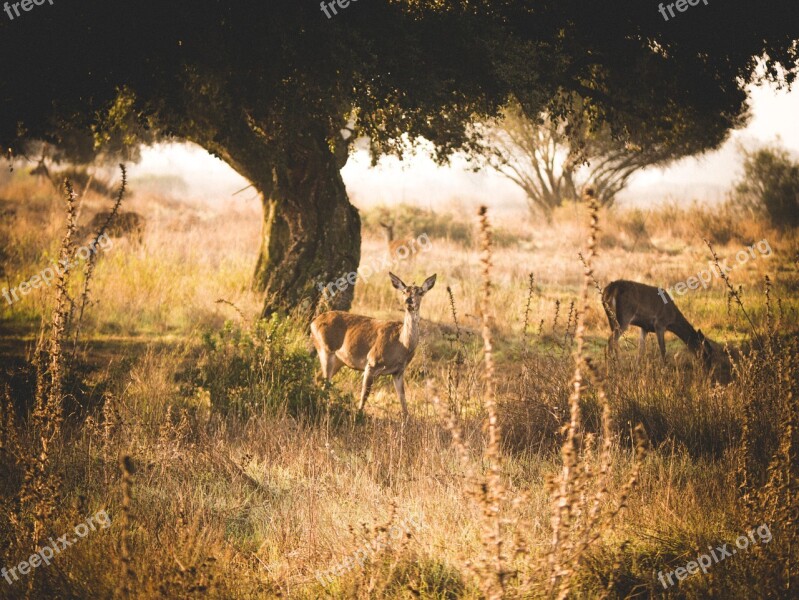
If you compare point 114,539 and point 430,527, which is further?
point 430,527

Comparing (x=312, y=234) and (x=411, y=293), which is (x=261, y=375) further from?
(x=312, y=234)

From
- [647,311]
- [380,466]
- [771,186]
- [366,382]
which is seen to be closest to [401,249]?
[647,311]

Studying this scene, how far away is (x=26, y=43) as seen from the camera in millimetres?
7125

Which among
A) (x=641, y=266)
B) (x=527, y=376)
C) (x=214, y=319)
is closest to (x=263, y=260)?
(x=214, y=319)

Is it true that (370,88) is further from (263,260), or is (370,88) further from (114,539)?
(114,539)

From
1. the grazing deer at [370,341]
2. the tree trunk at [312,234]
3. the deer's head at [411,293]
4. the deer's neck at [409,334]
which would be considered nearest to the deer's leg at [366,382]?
the grazing deer at [370,341]

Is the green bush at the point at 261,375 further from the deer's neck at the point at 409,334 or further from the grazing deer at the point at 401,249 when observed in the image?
the grazing deer at the point at 401,249

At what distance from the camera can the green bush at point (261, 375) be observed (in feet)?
24.3

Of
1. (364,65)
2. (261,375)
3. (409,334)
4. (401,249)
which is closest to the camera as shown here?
(364,65)

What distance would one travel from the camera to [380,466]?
5559mm

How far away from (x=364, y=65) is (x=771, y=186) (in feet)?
69.4

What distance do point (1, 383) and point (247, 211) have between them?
86.7ft

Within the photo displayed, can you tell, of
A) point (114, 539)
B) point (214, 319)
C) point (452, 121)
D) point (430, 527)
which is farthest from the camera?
point (214, 319)

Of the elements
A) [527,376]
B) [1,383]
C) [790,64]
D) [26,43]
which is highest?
[790,64]
